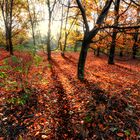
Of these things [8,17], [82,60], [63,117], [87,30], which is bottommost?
[63,117]

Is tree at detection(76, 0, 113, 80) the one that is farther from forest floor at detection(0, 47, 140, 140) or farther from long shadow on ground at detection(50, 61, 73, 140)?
long shadow on ground at detection(50, 61, 73, 140)

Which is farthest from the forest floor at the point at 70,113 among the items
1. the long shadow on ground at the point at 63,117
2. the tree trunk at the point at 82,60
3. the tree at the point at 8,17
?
the tree at the point at 8,17

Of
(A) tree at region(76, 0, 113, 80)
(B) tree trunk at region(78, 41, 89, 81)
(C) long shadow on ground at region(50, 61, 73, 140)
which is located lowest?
(C) long shadow on ground at region(50, 61, 73, 140)

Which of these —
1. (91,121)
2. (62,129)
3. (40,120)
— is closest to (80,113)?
(91,121)

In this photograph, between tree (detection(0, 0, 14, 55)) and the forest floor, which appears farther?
tree (detection(0, 0, 14, 55))

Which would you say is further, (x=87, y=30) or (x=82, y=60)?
(x=82, y=60)

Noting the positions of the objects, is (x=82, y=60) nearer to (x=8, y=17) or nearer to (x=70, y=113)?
(x=70, y=113)

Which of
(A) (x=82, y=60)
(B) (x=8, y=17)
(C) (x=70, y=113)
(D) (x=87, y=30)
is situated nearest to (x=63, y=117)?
(C) (x=70, y=113)

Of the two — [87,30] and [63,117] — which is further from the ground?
[87,30]

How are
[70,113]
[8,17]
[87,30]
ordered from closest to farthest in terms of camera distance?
[70,113]
[87,30]
[8,17]

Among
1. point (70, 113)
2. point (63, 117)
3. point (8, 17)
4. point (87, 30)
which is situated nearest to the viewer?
point (63, 117)

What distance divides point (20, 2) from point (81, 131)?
21.1 meters

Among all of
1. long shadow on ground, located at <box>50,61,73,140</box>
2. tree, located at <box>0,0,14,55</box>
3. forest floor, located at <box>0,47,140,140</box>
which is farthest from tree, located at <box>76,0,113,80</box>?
tree, located at <box>0,0,14,55</box>

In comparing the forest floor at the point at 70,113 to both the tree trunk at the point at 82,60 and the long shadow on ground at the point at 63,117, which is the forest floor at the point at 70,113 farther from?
the tree trunk at the point at 82,60
